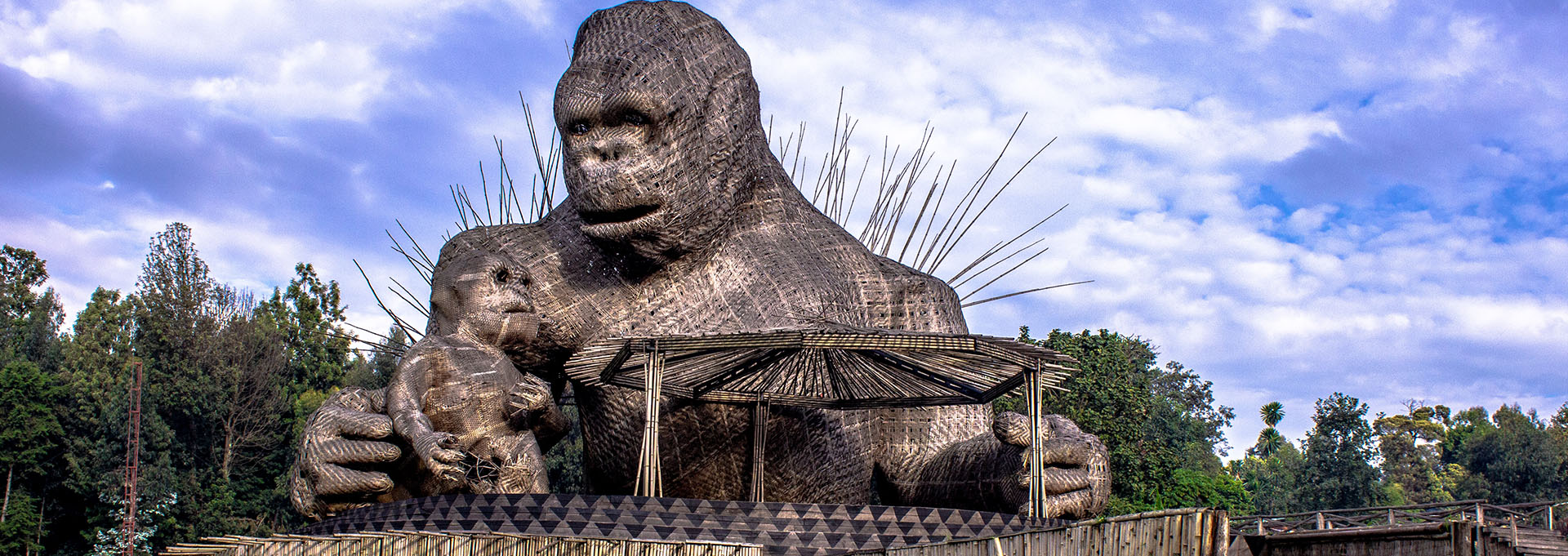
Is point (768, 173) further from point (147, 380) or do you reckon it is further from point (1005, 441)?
point (147, 380)

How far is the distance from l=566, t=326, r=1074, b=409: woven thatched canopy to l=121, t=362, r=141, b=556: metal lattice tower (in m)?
27.8

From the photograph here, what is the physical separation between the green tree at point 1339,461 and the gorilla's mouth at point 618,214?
3721 cm

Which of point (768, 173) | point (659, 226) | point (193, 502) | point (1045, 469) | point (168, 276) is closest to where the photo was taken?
point (1045, 469)

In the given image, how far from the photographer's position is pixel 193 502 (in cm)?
3409

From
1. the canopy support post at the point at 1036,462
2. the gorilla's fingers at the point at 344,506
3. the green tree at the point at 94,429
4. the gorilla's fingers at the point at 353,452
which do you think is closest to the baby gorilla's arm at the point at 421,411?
the gorilla's fingers at the point at 353,452

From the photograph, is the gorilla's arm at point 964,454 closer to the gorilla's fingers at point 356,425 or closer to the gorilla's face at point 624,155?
the gorilla's face at point 624,155

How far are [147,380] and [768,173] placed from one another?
3463 cm

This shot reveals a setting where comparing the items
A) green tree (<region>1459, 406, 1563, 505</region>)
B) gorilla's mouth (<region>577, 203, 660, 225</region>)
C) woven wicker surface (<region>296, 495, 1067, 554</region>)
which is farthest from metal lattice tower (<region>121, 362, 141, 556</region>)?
green tree (<region>1459, 406, 1563, 505</region>)

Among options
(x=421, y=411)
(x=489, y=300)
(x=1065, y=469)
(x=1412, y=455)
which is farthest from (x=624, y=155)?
(x=1412, y=455)

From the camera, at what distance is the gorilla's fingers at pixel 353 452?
5.59 meters

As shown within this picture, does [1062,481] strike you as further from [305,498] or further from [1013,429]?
[305,498]

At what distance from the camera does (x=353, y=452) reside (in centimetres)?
Answer: 559

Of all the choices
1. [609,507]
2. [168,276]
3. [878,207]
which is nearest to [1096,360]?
[878,207]

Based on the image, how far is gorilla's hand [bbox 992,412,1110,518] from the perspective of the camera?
560cm
